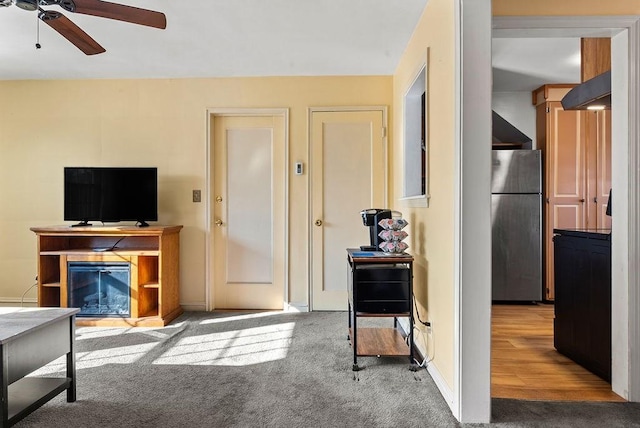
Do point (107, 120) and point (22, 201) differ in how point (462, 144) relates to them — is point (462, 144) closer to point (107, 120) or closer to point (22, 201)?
point (107, 120)

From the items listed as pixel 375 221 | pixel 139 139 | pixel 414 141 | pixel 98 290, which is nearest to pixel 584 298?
pixel 375 221

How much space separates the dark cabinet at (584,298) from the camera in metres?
2.38

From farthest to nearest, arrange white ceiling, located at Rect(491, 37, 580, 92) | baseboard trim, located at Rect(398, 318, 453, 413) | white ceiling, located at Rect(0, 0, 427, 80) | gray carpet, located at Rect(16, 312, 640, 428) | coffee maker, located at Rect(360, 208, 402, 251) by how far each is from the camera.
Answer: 1. white ceiling, located at Rect(491, 37, 580, 92)
2. coffee maker, located at Rect(360, 208, 402, 251)
3. white ceiling, located at Rect(0, 0, 427, 80)
4. baseboard trim, located at Rect(398, 318, 453, 413)
5. gray carpet, located at Rect(16, 312, 640, 428)

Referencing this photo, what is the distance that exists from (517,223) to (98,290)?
14.3 feet

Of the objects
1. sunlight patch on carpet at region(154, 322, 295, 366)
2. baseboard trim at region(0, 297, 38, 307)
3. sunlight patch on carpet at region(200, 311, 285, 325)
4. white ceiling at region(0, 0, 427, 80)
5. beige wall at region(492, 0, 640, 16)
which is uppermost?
white ceiling at region(0, 0, 427, 80)

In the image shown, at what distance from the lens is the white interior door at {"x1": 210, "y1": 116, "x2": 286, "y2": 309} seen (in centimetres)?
413

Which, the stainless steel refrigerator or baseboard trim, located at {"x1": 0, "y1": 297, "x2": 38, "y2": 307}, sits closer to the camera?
baseboard trim, located at {"x1": 0, "y1": 297, "x2": 38, "y2": 307}

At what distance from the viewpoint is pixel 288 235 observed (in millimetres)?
4078

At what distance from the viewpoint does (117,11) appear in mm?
1938

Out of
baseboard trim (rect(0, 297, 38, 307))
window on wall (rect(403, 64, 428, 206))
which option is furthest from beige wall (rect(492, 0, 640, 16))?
baseboard trim (rect(0, 297, 38, 307))

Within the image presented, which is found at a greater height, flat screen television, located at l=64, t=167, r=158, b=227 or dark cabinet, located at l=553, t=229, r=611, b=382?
flat screen television, located at l=64, t=167, r=158, b=227

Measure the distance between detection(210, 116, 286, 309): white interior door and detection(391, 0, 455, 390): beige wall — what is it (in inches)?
64.0

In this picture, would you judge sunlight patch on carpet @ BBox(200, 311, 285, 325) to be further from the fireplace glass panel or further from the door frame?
the fireplace glass panel

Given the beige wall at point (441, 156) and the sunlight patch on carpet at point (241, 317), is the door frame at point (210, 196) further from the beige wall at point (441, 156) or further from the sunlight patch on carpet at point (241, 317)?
the beige wall at point (441, 156)
